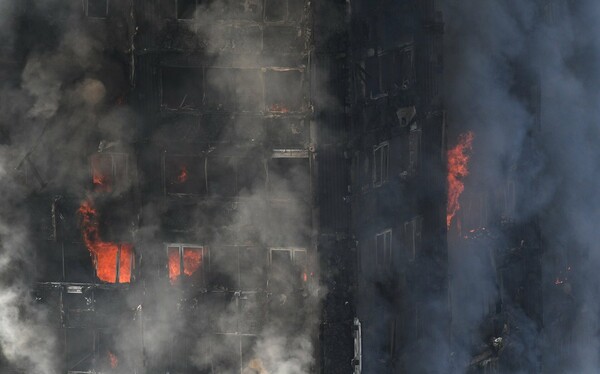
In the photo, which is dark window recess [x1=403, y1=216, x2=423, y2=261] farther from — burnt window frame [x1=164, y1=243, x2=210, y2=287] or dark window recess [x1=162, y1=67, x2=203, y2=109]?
dark window recess [x1=162, y1=67, x2=203, y2=109]

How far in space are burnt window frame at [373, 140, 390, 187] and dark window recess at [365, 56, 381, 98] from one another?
4.02 ft

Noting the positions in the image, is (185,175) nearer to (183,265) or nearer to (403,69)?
(183,265)

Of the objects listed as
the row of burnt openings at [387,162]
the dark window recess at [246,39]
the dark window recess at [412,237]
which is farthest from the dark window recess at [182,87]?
the dark window recess at [412,237]

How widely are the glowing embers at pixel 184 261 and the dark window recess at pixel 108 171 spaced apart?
6.19ft

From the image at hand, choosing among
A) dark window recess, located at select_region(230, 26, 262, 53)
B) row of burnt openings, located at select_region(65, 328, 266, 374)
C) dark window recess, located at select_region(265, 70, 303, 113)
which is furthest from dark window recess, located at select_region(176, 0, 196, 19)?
row of burnt openings, located at select_region(65, 328, 266, 374)

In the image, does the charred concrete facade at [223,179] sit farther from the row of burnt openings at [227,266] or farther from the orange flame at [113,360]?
the orange flame at [113,360]

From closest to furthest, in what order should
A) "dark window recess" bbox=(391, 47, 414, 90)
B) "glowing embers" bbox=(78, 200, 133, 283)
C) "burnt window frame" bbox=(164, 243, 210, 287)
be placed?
"burnt window frame" bbox=(164, 243, 210, 287) → "dark window recess" bbox=(391, 47, 414, 90) → "glowing embers" bbox=(78, 200, 133, 283)

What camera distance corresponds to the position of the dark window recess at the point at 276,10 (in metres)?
19.3

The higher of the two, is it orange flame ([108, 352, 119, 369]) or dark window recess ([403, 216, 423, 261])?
dark window recess ([403, 216, 423, 261])

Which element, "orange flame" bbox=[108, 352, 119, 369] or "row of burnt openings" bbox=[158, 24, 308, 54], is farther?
"orange flame" bbox=[108, 352, 119, 369]

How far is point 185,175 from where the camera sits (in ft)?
67.4

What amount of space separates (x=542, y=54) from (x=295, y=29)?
10.8 meters

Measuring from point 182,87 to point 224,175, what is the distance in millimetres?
2083

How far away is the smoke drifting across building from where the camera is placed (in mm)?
19625
